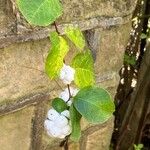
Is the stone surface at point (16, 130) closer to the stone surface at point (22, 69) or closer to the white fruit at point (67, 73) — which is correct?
the stone surface at point (22, 69)

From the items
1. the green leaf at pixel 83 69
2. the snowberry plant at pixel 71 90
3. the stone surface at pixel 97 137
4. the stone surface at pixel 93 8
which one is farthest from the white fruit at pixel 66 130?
the stone surface at pixel 97 137

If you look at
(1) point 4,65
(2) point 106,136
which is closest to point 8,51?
(1) point 4,65

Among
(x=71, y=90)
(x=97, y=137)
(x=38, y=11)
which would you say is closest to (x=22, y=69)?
(x=71, y=90)

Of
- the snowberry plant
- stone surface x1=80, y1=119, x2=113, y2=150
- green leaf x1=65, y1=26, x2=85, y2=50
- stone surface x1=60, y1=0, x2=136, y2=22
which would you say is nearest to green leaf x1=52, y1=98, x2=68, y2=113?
the snowberry plant

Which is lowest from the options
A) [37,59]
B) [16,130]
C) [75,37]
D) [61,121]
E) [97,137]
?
[97,137]

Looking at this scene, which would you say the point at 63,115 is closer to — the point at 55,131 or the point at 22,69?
the point at 55,131

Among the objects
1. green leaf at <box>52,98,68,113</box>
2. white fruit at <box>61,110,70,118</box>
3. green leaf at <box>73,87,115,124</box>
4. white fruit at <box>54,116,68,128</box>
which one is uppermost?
green leaf at <box>73,87,115,124</box>

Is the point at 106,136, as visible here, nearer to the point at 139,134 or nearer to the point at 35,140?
the point at 35,140

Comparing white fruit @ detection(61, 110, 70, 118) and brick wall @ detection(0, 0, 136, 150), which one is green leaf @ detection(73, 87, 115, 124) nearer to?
white fruit @ detection(61, 110, 70, 118)
